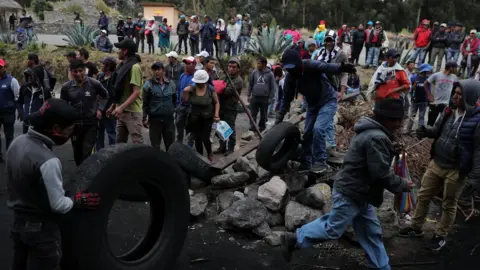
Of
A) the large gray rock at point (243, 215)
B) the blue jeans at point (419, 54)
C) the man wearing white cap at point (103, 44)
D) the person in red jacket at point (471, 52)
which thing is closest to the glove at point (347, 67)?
the large gray rock at point (243, 215)

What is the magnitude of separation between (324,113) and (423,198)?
5.59 ft

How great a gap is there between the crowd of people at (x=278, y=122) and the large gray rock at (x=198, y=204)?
1523 millimetres

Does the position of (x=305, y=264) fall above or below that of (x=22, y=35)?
below

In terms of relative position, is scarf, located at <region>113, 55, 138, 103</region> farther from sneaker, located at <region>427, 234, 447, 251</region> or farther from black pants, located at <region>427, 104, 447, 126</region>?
black pants, located at <region>427, 104, 447, 126</region>

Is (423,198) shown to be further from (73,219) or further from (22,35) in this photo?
(22,35)

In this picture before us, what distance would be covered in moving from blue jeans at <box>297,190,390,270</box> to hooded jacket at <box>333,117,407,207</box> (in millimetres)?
94

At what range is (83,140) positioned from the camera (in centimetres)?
671

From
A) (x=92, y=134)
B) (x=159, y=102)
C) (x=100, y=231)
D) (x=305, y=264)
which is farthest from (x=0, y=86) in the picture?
(x=305, y=264)

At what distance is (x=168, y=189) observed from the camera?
13.6 ft

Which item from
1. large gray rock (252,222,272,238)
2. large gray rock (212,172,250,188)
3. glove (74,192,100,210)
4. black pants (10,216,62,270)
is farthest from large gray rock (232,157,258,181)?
black pants (10,216,62,270)

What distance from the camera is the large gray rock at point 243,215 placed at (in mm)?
5383

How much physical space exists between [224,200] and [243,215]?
2.49 ft

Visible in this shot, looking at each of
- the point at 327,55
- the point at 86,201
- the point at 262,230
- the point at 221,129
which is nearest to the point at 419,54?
the point at 327,55

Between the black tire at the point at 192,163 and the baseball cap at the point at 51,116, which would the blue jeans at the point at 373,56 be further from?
the baseball cap at the point at 51,116
